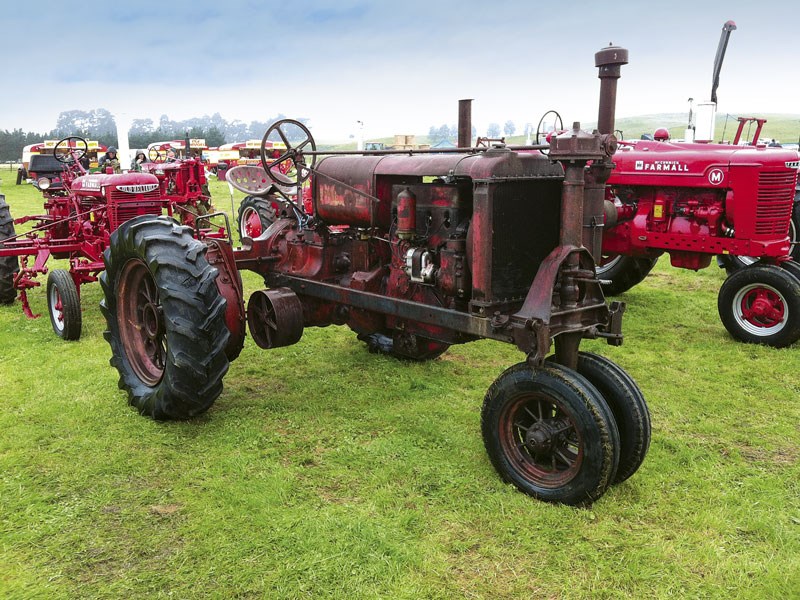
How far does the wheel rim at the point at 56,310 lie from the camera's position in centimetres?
619

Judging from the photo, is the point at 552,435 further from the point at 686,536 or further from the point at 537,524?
the point at 686,536


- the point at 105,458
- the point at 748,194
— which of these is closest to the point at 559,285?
the point at 105,458

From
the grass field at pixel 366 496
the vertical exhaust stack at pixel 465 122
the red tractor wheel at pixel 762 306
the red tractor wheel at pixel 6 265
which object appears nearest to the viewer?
the grass field at pixel 366 496

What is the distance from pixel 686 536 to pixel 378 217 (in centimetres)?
249

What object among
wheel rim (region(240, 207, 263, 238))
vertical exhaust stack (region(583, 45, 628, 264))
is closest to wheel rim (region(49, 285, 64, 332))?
wheel rim (region(240, 207, 263, 238))

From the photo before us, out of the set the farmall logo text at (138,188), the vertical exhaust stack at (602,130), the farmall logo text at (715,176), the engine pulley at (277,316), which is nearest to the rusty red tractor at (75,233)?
the farmall logo text at (138,188)

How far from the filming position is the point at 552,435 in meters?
3.23

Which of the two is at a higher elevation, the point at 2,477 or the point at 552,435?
the point at 552,435

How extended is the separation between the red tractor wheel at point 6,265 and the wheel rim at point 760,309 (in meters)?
6.93

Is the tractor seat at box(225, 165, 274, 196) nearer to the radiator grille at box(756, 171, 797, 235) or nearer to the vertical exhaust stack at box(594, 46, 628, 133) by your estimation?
the vertical exhaust stack at box(594, 46, 628, 133)

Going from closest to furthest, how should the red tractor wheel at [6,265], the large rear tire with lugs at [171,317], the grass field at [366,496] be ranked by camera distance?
1. the grass field at [366,496]
2. the large rear tire with lugs at [171,317]
3. the red tractor wheel at [6,265]

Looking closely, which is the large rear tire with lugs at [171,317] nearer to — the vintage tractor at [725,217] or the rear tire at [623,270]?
Result: the vintage tractor at [725,217]

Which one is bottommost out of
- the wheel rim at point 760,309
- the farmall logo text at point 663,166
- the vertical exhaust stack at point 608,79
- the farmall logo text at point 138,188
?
the wheel rim at point 760,309

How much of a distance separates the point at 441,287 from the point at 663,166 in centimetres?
369
